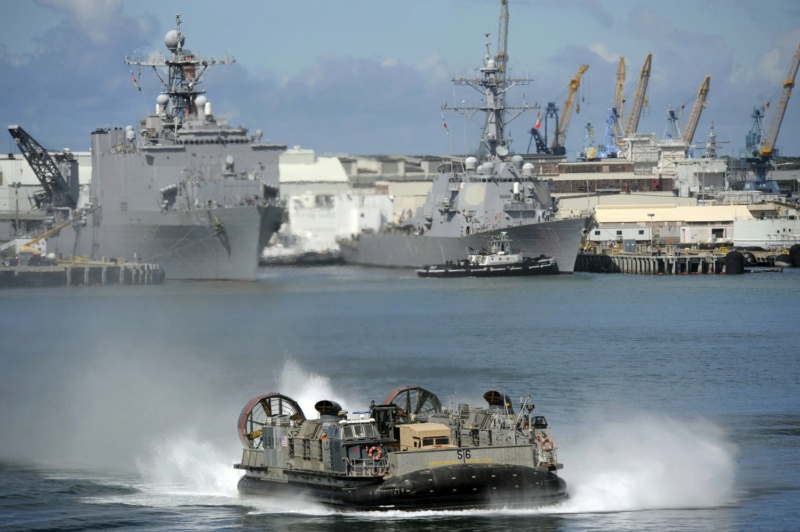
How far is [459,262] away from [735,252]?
2653 centimetres

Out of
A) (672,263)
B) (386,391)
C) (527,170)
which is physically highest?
(527,170)

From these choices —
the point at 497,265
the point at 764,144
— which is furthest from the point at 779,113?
the point at 497,265

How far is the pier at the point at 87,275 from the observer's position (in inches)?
4026

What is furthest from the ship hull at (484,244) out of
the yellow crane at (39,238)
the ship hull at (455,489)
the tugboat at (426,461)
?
the ship hull at (455,489)

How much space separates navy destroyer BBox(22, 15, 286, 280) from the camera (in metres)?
101

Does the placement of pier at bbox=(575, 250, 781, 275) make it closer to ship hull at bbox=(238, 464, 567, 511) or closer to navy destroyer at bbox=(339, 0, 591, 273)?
navy destroyer at bbox=(339, 0, 591, 273)

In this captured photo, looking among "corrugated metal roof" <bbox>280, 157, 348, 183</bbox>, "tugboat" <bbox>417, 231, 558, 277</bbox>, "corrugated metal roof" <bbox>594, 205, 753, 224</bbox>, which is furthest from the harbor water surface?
"corrugated metal roof" <bbox>280, 157, 348, 183</bbox>

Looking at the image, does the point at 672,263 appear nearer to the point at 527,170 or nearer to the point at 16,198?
the point at 527,170

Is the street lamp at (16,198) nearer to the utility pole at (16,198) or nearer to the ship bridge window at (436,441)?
the utility pole at (16,198)

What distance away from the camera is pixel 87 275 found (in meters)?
103

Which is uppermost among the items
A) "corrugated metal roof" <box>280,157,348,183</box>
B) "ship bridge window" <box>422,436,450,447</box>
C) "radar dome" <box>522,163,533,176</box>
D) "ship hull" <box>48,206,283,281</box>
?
"corrugated metal roof" <box>280,157,348,183</box>

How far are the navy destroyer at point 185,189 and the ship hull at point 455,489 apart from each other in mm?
70773

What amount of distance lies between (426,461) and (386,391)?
15.0m

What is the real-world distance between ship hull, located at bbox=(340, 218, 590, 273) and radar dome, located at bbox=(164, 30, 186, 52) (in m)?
28.5
